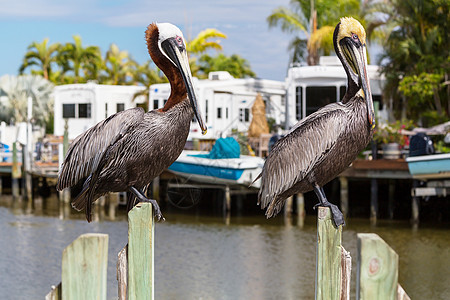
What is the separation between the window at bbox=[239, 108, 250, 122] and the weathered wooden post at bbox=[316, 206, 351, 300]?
27.7 m

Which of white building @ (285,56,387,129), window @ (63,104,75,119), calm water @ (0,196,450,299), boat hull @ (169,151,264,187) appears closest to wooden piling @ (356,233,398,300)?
calm water @ (0,196,450,299)

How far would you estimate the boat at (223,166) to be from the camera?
22.6 metres

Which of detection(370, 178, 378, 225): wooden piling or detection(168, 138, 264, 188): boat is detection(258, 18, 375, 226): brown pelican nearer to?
detection(168, 138, 264, 188): boat

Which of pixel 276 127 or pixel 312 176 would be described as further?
pixel 276 127

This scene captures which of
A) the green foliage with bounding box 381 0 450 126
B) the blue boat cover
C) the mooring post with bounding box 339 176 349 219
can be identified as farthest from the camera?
the green foliage with bounding box 381 0 450 126

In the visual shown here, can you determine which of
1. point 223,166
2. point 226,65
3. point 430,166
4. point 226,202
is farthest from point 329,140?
point 226,65

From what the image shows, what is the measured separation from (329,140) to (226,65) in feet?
145

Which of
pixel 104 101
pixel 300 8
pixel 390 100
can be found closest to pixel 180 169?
pixel 390 100

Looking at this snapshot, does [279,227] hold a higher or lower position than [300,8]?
lower

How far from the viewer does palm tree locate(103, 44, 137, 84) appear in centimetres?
5099

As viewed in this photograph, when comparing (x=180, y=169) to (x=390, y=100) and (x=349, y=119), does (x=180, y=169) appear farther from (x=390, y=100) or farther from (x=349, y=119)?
(x=349, y=119)

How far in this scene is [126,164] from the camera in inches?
182

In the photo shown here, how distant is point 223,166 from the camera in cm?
2277

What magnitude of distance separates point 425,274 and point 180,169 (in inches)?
Answer: 422
